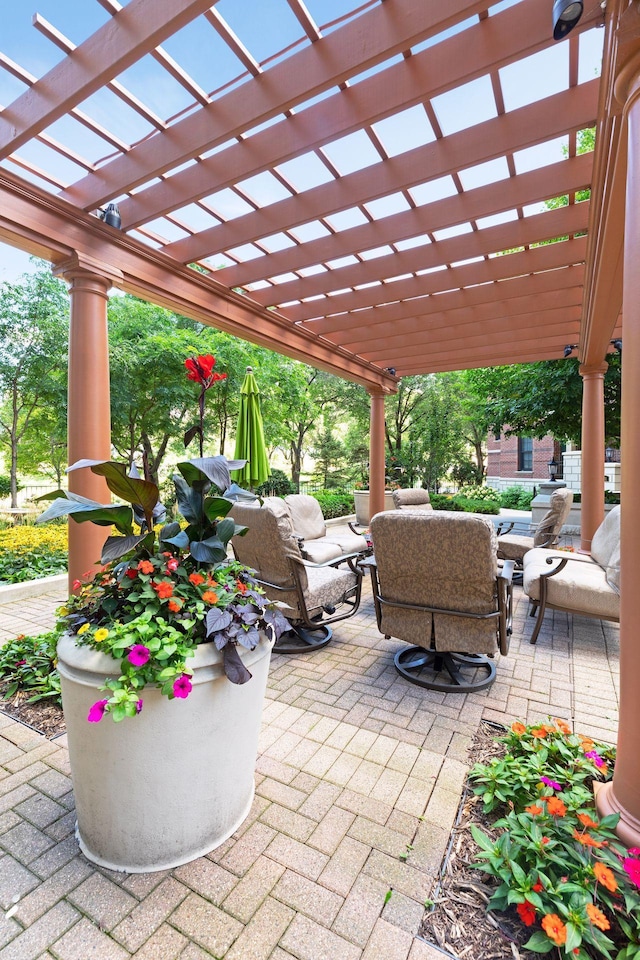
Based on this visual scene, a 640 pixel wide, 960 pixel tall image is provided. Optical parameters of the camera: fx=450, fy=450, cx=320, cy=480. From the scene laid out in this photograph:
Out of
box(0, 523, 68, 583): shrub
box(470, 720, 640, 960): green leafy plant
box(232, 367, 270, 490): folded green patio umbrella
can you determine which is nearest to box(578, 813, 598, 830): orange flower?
box(470, 720, 640, 960): green leafy plant

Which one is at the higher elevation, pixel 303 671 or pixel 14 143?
pixel 14 143

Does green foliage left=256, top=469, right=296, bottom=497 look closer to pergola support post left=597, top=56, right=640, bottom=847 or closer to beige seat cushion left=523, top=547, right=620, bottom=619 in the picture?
beige seat cushion left=523, top=547, right=620, bottom=619

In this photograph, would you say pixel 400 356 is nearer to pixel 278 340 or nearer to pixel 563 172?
pixel 278 340

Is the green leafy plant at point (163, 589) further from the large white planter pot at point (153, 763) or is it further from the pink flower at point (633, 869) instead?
the pink flower at point (633, 869)

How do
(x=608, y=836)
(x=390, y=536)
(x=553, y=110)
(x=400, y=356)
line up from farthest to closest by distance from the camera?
(x=400, y=356) < (x=390, y=536) < (x=553, y=110) < (x=608, y=836)

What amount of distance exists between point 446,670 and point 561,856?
1677 millimetres

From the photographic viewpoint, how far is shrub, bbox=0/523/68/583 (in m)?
5.29

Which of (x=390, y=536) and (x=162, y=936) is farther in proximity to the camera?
(x=390, y=536)

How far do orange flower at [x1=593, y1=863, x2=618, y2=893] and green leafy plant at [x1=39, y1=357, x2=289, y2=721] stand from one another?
3.92 ft

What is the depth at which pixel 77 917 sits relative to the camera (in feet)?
4.78

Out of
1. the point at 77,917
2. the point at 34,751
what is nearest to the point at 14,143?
the point at 34,751

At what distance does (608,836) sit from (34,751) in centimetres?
257

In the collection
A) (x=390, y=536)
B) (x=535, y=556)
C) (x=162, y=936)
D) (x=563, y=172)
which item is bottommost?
(x=162, y=936)

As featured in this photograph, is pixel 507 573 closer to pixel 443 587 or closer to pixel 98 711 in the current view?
pixel 443 587
